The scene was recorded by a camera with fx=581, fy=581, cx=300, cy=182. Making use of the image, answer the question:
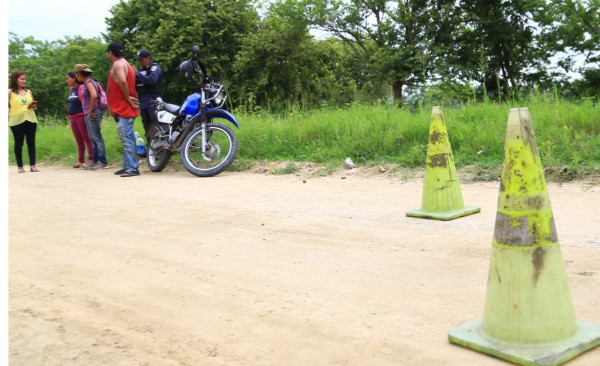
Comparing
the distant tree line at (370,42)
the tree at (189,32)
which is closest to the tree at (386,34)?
the distant tree line at (370,42)

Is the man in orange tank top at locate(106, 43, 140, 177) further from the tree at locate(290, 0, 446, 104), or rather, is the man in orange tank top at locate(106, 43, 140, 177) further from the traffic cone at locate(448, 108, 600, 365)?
the tree at locate(290, 0, 446, 104)

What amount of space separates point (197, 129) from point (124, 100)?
1.33m

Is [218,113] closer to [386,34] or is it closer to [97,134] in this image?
[97,134]

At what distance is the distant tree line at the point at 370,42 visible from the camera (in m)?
30.0

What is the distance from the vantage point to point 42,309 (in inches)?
121

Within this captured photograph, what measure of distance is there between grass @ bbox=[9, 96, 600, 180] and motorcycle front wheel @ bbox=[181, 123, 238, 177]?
0.37m

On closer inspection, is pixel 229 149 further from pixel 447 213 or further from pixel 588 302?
pixel 588 302

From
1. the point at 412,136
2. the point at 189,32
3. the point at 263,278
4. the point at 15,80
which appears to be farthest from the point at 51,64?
the point at 263,278

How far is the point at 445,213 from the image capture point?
16.3ft

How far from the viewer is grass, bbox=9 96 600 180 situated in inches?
259

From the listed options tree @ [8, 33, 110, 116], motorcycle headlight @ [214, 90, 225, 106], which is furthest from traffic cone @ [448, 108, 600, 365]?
tree @ [8, 33, 110, 116]

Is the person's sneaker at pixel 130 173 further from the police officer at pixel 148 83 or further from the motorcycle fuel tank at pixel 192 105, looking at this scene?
the motorcycle fuel tank at pixel 192 105

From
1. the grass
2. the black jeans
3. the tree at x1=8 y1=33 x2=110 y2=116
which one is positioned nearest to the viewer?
the grass

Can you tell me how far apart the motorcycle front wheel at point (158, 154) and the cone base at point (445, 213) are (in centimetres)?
516
